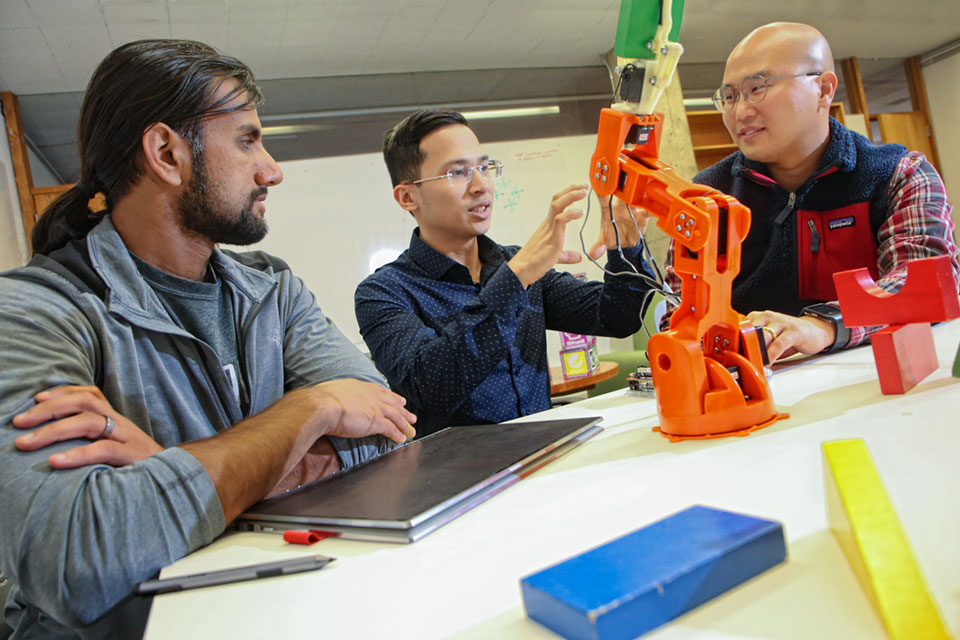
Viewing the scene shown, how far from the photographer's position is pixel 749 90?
173cm

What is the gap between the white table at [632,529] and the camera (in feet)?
1.34

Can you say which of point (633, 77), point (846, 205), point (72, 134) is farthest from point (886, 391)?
point (72, 134)

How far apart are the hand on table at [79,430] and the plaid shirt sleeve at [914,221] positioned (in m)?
1.45

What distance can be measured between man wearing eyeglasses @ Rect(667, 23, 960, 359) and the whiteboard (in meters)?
3.49

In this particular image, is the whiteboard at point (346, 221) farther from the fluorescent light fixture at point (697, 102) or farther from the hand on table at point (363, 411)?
the hand on table at point (363, 411)

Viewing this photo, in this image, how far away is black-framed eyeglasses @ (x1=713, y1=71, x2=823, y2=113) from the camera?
1703 mm

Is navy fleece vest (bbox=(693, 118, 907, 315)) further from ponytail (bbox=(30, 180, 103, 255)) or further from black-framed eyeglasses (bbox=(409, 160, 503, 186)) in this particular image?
ponytail (bbox=(30, 180, 103, 255))

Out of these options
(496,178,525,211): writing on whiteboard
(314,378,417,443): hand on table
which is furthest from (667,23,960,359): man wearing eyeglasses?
(496,178,525,211): writing on whiteboard

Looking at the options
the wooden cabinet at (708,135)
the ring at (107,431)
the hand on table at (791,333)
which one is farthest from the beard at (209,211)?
the wooden cabinet at (708,135)

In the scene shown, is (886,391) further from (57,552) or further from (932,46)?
(932,46)

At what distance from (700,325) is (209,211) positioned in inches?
38.3

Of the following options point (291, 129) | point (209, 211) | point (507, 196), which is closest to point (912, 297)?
point (209, 211)

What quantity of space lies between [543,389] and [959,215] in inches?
333

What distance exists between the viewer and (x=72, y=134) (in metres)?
5.01
